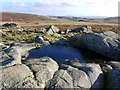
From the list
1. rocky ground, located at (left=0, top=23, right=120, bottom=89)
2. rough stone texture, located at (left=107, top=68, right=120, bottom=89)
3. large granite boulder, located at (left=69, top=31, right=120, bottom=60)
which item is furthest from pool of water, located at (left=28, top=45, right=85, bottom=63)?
rough stone texture, located at (left=107, top=68, right=120, bottom=89)

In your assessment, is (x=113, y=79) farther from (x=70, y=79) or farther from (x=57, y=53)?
(x=57, y=53)

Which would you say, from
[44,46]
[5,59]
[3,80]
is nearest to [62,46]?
[44,46]

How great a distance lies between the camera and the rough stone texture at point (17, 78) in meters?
14.1

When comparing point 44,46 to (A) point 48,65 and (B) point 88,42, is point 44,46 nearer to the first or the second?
(B) point 88,42

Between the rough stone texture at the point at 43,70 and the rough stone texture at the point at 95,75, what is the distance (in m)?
1.96

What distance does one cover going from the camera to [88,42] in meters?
23.5

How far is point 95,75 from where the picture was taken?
15773mm

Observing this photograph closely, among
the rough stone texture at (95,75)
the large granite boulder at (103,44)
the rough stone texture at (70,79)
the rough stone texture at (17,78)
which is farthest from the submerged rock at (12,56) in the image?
the large granite boulder at (103,44)

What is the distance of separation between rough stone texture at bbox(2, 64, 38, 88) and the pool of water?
597 centimetres

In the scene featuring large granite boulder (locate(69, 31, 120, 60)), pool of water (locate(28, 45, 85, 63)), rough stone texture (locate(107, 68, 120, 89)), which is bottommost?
rough stone texture (locate(107, 68, 120, 89))

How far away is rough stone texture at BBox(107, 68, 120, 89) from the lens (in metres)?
15.3

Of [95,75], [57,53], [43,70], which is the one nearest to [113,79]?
[95,75]

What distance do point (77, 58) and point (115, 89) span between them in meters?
6.21

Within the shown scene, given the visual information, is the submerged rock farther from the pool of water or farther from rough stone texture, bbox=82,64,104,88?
rough stone texture, bbox=82,64,104,88
